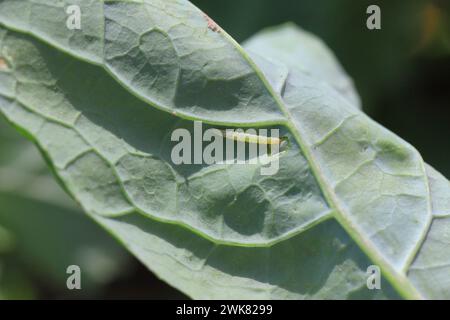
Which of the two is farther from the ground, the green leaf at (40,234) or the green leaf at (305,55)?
the green leaf at (305,55)

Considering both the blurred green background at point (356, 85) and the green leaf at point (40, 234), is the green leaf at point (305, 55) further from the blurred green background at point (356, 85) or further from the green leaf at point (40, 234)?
the green leaf at point (40, 234)

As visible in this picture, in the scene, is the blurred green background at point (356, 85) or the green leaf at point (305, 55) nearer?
the green leaf at point (305, 55)

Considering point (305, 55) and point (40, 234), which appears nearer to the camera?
point (305, 55)

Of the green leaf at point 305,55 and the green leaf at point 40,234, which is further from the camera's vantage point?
the green leaf at point 40,234

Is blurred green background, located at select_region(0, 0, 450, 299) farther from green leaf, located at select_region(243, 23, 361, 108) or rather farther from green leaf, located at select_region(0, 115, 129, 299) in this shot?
green leaf, located at select_region(243, 23, 361, 108)

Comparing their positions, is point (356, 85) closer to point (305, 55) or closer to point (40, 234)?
point (305, 55)

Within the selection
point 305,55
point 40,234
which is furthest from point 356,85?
point 40,234

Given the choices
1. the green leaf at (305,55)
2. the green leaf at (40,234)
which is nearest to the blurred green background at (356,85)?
the green leaf at (40,234)

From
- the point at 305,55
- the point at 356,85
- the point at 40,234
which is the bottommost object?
the point at 40,234

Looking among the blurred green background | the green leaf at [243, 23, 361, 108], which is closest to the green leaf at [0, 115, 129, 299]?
the blurred green background
